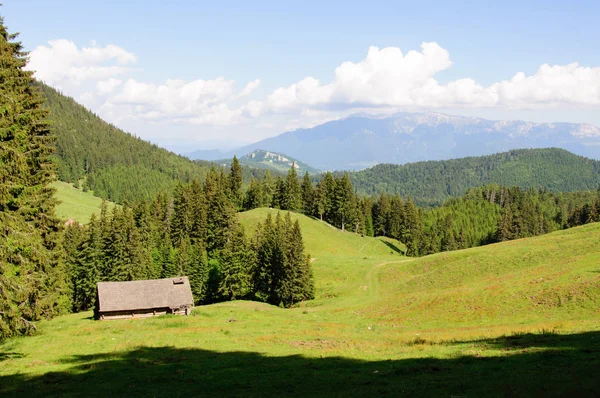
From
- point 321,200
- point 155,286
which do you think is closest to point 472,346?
point 155,286

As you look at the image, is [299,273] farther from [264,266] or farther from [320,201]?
[320,201]

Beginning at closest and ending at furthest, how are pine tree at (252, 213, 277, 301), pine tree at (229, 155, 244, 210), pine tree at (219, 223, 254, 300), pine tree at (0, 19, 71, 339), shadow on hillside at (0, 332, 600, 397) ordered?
shadow on hillside at (0, 332, 600, 397)
pine tree at (0, 19, 71, 339)
pine tree at (252, 213, 277, 301)
pine tree at (219, 223, 254, 300)
pine tree at (229, 155, 244, 210)

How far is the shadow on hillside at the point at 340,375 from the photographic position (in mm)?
16859

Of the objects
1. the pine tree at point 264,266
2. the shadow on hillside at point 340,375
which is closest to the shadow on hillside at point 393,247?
the pine tree at point 264,266

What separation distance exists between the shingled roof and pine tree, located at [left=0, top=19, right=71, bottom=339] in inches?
591

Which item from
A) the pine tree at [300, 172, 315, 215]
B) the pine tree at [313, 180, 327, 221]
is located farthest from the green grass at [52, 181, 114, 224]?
the pine tree at [313, 180, 327, 221]

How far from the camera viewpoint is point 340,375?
2131 centimetres

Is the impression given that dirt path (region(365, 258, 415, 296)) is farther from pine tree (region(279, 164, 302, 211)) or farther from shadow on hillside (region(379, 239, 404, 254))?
pine tree (region(279, 164, 302, 211))

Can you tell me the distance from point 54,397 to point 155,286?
4305 centimetres

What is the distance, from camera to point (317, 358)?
2652 centimetres

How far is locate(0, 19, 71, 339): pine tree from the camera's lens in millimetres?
21000

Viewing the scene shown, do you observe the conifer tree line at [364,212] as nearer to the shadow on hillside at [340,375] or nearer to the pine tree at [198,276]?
the pine tree at [198,276]

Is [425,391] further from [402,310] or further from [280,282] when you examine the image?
[280,282]

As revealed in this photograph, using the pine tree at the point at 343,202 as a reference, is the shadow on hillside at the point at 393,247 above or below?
below
